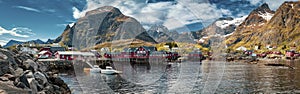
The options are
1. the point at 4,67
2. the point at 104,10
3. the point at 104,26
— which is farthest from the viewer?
the point at 4,67

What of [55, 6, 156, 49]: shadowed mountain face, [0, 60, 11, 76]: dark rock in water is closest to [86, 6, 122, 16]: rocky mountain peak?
[55, 6, 156, 49]: shadowed mountain face

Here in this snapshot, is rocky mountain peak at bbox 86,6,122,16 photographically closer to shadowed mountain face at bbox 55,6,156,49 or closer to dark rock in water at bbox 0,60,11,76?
shadowed mountain face at bbox 55,6,156,49

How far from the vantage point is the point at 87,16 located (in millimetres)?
4855

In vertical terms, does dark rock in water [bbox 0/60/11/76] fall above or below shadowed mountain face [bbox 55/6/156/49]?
below

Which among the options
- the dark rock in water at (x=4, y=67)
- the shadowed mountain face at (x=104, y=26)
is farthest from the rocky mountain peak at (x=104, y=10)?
the dark rock in water at (x=4, y=67)

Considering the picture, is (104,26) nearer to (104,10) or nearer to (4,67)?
(104,10)

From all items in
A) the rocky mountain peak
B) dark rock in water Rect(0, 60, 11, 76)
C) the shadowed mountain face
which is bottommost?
dark rock in water Rect(0, 60, 11, 76)

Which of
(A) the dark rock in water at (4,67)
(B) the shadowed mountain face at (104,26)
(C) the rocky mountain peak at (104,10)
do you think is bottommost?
(A) the dark rock in water at (4,67)

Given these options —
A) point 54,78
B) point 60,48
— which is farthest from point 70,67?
point 60,48

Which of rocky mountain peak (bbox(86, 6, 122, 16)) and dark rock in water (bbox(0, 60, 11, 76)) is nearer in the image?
rocky mountain peak (bbox(86, 6, 122, 16))

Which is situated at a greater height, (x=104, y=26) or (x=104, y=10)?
(x=104, y=10)

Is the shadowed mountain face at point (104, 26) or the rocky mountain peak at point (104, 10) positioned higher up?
the rocky mountain peak at point (104, 10)

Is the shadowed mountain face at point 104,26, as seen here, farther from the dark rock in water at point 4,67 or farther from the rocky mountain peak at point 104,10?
the dark rock in water at point 4,67

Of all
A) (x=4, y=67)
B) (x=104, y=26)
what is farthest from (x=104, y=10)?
(x=4, y=67)
